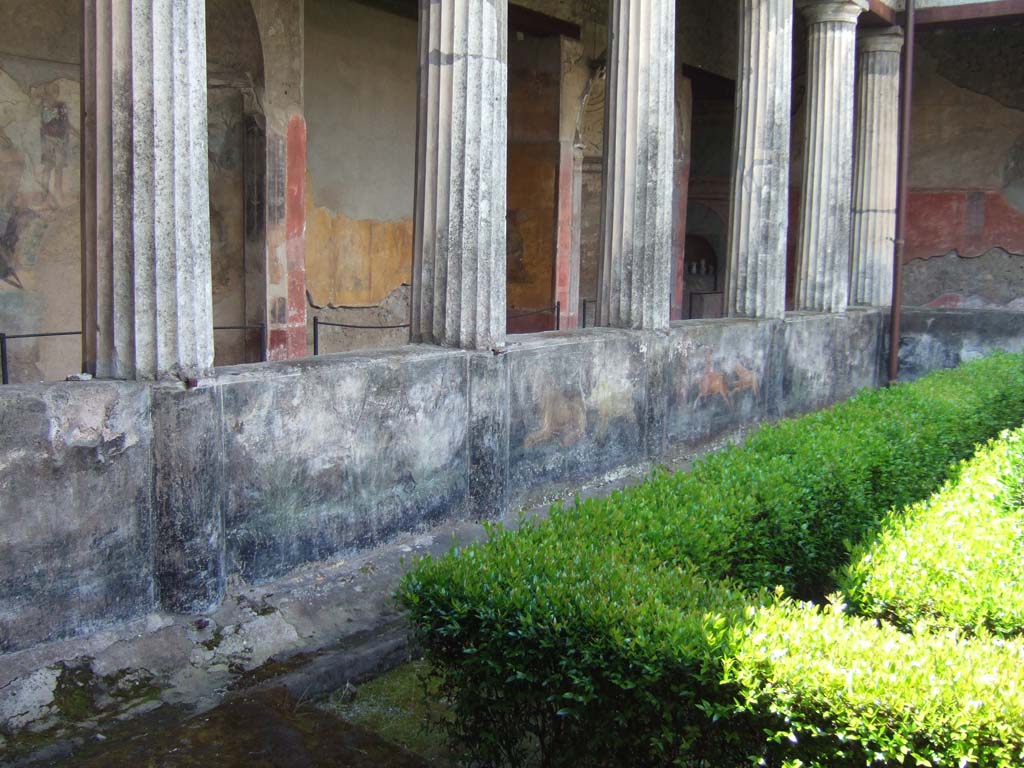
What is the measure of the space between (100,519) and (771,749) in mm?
2349

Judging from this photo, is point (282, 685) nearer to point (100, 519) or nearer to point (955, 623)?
point (100, 519)

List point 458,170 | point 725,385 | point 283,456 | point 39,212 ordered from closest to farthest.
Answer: point 283,456 → point 458,170 → point 39,212 → point 725,385

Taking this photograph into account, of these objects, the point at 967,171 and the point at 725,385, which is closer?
the point at 725,385

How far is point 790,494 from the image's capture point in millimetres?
4375

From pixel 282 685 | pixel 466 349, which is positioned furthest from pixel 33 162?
pixel 282 685

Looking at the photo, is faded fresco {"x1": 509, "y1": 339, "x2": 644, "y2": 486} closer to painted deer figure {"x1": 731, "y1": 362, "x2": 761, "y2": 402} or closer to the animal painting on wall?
the animal painting on wall

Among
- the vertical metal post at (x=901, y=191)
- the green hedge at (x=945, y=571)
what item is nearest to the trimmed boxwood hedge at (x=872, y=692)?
the green hedge at (x=945, y=571)

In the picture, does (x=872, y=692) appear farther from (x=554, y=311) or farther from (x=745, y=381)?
(x=554, y=311)

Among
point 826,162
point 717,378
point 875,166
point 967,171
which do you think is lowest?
point 717,378

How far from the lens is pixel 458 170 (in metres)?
5.21

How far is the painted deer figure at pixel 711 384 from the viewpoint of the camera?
7.63 m

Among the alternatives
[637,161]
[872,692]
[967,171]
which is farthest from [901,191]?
[872,692]

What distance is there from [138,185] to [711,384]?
16.5ft

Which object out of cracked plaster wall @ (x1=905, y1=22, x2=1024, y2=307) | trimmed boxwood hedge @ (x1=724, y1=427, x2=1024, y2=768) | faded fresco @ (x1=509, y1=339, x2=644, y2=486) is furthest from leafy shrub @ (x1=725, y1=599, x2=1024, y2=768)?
cracked plaster wall @ (x1=905, y1=22, x2=1024, y2=307)
